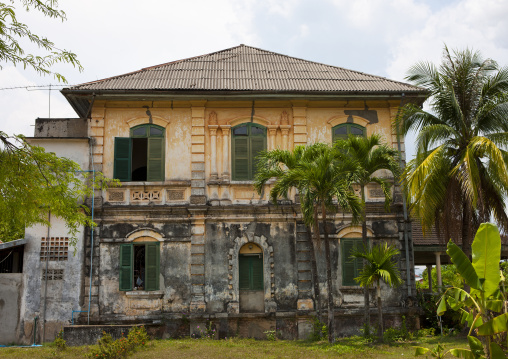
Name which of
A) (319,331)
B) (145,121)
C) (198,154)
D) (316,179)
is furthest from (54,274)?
(316,179)

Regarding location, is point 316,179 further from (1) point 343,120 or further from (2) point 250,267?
(1) point 343,120

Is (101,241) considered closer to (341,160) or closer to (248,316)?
(248,316)

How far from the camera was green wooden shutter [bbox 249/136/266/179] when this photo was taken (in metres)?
15.3

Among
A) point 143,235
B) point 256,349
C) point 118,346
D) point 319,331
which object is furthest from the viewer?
point 143,235

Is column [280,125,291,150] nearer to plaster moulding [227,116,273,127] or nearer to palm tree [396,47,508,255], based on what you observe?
plaster moulding [227,116,273,127]

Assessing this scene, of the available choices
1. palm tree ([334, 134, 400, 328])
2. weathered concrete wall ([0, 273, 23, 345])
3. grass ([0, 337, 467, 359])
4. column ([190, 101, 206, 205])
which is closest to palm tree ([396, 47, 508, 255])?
palm tree ([334, 134, 400, 328])

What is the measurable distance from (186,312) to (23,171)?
21.1 ft

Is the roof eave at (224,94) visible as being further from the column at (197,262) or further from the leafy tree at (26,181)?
the leafy tree at (26,181)

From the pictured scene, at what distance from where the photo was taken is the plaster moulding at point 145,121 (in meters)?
15.4

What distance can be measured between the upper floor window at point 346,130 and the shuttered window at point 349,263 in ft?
9.42

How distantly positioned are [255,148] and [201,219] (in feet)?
8.07

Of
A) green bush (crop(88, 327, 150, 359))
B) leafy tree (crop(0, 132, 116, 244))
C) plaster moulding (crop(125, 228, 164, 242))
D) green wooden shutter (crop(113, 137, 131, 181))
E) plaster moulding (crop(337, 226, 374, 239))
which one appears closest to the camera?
leafy tree (crop(0, 132, 116, 244))

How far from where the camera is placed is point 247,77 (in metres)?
16.1

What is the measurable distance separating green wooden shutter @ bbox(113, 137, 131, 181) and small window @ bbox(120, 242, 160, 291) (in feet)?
6.12
